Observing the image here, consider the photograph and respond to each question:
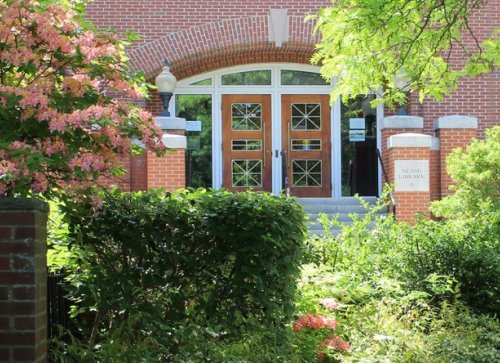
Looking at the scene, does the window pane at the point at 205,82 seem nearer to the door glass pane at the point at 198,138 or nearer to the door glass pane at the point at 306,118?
the door glass pane at the point at 198,138

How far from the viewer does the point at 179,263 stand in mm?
5359

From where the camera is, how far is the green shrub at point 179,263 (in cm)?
524

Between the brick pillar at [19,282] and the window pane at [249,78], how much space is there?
43.3 feet

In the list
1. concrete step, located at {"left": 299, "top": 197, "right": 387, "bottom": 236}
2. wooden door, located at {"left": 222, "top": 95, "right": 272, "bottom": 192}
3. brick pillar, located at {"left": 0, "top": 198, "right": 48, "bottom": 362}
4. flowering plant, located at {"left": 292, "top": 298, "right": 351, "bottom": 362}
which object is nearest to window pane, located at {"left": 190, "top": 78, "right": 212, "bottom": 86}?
wooden door, located at {"left": 222, "top": 95, "right": 272, "bottom": 192}

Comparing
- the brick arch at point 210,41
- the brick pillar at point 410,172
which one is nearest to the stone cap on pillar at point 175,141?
the brick arch at point 210,41

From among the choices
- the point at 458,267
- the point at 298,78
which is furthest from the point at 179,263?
the point at 298,78

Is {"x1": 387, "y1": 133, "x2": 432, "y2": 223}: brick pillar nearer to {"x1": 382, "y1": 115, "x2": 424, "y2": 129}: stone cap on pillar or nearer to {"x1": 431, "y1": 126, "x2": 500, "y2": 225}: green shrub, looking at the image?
{"x1": 382, "y1": 115, "x2": 424, "y2": 129}: stone cap on pillar

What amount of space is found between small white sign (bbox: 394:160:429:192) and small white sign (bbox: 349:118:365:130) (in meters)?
2.86

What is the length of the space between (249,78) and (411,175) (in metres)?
4.53

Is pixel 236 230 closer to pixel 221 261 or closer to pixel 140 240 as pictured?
pixel 221 261

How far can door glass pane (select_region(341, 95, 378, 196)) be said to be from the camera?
17.1 meters

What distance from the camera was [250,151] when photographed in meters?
16.9

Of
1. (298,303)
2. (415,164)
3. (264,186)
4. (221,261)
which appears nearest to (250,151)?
(264,186)

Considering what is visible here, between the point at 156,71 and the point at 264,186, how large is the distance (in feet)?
10.3
